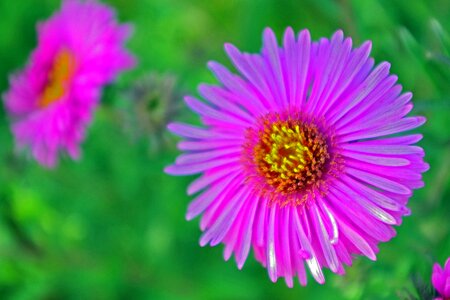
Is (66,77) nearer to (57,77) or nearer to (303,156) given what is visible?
(57,77)

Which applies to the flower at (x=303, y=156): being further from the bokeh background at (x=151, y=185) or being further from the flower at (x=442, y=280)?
the bokeh background at (x=151, y=185)

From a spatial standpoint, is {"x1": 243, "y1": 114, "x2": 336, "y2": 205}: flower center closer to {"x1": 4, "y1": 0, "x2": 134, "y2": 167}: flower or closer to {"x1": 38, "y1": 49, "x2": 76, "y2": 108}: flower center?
{"x1": 4, "y1": 0, "x2": 134, "y2": 167}: flower

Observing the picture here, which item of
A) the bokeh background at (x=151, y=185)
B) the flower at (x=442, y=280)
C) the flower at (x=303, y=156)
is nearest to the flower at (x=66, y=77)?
the bokeh background at (x=151, y=185)

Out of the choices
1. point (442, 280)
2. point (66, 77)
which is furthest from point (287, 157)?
point (66, 77)

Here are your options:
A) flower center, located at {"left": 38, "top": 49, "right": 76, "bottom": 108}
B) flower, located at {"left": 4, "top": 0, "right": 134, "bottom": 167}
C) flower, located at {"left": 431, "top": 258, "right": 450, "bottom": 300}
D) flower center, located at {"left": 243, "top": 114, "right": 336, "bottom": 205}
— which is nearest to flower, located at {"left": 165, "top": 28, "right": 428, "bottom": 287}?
flower center, located at {"left": 243, "top": 114, "right": 336, "bottom": 205}

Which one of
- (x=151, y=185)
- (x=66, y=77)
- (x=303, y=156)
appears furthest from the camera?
(x=151, y=185)

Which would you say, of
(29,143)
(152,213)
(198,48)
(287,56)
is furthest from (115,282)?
(287,56)

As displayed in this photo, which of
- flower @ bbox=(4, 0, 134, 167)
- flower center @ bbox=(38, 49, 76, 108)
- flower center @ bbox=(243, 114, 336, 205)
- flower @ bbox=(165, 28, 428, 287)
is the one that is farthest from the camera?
flower center @ bbox=(38, 49, 76, 108)
